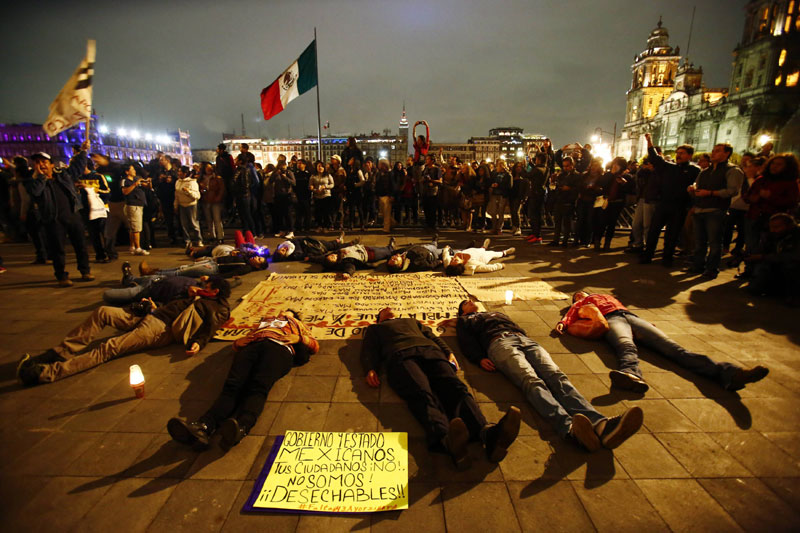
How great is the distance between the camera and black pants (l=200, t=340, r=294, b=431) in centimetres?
313

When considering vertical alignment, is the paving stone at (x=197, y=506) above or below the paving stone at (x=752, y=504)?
below

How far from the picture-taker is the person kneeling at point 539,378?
2807mm

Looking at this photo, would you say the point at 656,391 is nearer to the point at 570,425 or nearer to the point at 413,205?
the point at 570,425

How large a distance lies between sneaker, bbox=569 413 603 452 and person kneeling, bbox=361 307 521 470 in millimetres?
527

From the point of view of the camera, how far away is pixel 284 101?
14305 millimetres

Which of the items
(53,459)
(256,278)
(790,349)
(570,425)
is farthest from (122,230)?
(790,349)

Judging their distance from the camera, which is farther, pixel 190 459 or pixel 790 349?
pixel 790 349

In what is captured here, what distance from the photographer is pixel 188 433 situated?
9.17ft

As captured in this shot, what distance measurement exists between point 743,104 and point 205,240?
80.2 m

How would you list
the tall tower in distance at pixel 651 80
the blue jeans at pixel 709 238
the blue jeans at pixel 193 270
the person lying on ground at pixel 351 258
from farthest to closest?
the tall tower in distance at pixel 651 80 < the person lying on ground at pixel 351 258 < the blue jeans at pixel 709 238 < the blue jeans at pixel 193 270

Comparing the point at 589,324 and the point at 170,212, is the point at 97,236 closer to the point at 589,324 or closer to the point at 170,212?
the point at 170,212

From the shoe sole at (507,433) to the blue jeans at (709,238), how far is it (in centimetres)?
744

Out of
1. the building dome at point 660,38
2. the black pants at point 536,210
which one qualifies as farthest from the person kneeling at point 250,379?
the building dome at point 660,38

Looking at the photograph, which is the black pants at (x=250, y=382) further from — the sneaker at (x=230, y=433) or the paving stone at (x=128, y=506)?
the paving stone at (x=128, y=506)
